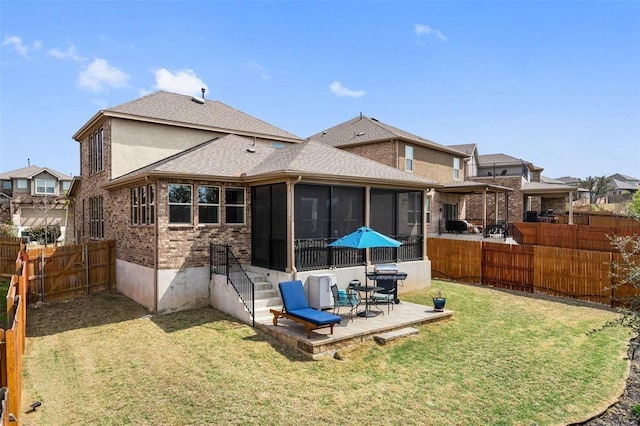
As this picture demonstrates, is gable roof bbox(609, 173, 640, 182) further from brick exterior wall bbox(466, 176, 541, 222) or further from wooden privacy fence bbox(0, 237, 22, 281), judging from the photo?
wooden privacy fence bbox(0, 237, 22, 281)

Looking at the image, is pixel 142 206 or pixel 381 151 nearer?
pixel 142 206

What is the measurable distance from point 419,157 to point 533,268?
446 inches

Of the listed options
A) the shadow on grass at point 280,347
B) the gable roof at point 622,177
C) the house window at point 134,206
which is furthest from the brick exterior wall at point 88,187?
the gable roof at point 622,177

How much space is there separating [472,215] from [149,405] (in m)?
30.7

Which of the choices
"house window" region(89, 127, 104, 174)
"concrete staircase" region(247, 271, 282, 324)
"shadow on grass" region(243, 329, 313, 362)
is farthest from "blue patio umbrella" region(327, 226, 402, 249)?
"house window" region(89, 127, 104, 174)

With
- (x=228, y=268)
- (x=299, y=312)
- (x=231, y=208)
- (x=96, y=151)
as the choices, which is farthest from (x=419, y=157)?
(x=96, y=151)

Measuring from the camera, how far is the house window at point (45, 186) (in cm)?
4700

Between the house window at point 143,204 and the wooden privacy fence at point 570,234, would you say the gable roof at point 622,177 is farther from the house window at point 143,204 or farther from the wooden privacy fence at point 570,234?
the house window at point 143,204

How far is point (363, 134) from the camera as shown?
83.1 feet

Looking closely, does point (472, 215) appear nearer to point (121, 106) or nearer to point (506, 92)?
point (506, 92)

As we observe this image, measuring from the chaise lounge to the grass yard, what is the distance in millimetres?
711

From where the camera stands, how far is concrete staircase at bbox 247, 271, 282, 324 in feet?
35.9

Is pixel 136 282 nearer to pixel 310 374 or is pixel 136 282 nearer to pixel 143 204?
pixel 143 204

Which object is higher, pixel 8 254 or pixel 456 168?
pixel 456 168
